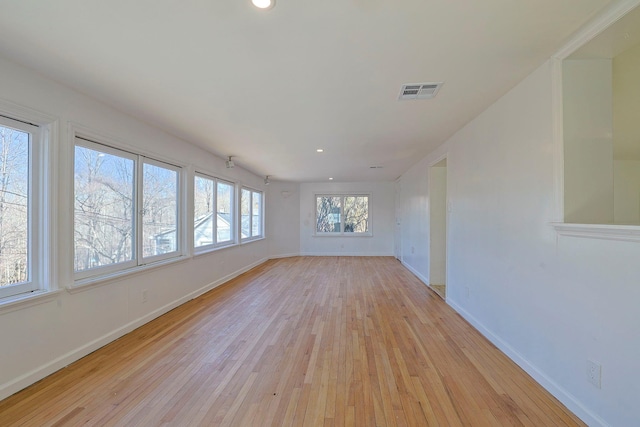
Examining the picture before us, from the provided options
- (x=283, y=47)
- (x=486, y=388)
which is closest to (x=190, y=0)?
(x=283, y=47)

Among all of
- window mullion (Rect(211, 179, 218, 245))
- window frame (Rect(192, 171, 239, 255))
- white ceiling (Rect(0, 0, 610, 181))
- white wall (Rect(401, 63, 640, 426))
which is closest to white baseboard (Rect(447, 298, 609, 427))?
white wall (Rect(401, 63, 640, 426))

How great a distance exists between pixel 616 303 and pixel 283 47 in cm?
239

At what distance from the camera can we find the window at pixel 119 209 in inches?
101

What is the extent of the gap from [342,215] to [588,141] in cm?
700

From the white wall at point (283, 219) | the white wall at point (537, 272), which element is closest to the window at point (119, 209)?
the white wall at point (537, 272)

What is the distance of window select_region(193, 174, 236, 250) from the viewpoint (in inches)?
177

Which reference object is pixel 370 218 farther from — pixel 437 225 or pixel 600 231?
pixel 600 231

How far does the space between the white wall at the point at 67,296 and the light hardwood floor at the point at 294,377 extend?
0.47ft

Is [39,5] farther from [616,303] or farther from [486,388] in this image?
[486,388]

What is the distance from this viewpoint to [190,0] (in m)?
1.41

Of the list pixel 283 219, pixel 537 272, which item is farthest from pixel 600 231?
pixel 283 219

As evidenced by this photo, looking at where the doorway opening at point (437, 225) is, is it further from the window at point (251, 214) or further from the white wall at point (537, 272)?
the window at point (251, 214)

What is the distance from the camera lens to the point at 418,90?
238cm

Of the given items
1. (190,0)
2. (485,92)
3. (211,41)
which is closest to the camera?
→ (190,0)
